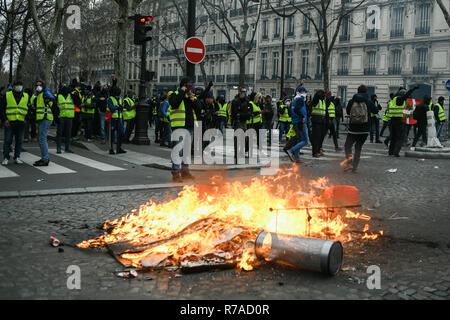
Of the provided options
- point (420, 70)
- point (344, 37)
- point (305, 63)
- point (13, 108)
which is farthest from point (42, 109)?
point (305, 63)

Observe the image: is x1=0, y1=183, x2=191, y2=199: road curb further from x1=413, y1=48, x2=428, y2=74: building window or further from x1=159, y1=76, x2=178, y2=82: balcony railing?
x1=159, y1=76, x2=178, y2=82: balcony railing

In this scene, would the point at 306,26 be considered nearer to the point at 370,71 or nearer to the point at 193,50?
the point at 370,71

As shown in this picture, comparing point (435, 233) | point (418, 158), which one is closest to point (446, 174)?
point (418, 158)

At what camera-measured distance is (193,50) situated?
423 inches

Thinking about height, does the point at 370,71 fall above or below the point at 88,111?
above

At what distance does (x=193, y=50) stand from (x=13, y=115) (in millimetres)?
4155

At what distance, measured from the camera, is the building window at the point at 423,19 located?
40.1 meters

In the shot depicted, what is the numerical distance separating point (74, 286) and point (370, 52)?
43547mm

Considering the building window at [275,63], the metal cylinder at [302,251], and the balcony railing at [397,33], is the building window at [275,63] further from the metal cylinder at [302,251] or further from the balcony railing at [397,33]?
the metal cylinder at [302,251]

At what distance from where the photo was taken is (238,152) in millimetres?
13219

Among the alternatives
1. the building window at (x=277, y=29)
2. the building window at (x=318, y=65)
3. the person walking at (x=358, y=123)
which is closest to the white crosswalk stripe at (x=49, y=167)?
the person walking at (x=358, y=123)

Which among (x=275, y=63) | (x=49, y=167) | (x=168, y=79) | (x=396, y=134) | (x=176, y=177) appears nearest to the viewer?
(x=176, y=177)

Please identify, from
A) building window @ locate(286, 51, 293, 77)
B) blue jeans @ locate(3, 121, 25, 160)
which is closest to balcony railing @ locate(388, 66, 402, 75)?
building window @ locate(286, 51, 293, 77)

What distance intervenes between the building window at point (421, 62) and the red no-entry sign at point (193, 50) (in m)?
33.3
